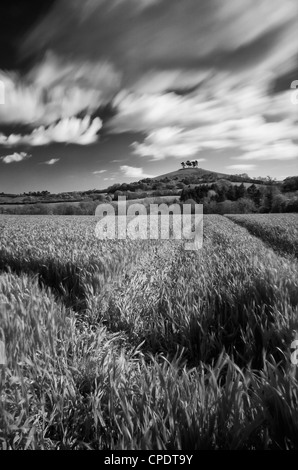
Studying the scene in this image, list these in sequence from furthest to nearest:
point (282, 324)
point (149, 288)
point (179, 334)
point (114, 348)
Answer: point (149, 288) → point (179, 334) → point (114, 348) → point (282, 324)

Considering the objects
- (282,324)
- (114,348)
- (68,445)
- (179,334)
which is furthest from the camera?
(179,334)

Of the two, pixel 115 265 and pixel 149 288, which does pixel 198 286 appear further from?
pixel 115 265

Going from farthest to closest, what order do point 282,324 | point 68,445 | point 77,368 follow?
point 282,324
point 77,368
point 68,445

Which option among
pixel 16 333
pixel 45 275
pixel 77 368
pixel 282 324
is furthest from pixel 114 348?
pixel 45 275

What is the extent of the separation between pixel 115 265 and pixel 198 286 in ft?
5.91

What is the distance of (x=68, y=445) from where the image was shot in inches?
65.4

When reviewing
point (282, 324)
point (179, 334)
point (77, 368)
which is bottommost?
point (179, 334)

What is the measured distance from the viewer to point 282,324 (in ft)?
8.86
